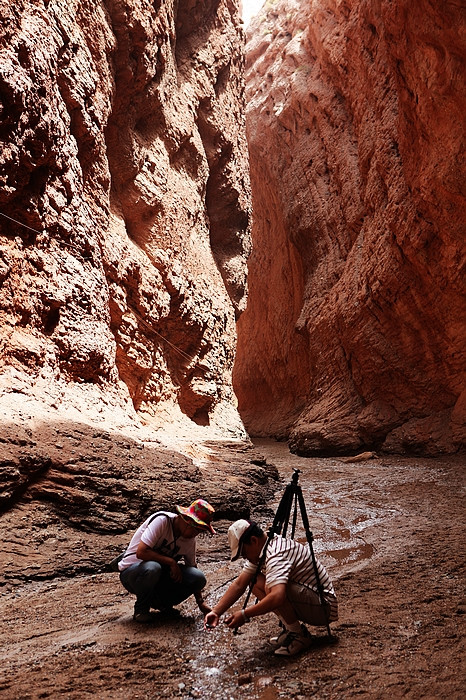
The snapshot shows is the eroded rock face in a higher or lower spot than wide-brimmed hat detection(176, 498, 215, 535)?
higher

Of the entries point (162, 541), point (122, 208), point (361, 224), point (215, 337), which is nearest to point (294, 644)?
point (162, 541)

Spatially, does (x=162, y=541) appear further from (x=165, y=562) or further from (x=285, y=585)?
(x=285, y=585)

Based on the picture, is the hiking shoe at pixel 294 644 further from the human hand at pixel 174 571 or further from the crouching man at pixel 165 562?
the human hand at pixel 174 571

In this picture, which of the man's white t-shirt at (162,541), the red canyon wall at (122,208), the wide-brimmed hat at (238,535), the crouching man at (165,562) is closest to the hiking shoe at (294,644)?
the wide-brimmed hat at (238,535)

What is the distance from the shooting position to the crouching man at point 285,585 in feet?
9.13

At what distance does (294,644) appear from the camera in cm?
279

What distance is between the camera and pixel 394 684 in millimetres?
2334

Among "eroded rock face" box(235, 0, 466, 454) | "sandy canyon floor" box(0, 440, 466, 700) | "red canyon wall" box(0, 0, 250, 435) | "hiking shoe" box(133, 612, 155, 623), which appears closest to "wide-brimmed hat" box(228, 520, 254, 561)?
"sandy canyon floor" box(0, 440, 466, 700)

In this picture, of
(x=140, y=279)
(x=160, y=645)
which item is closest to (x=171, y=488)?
(x=160, y=645)

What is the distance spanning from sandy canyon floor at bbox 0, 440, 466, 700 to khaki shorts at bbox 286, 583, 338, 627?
14 cm

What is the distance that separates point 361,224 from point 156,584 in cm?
1513

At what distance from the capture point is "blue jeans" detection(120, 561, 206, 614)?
3340 millimetres

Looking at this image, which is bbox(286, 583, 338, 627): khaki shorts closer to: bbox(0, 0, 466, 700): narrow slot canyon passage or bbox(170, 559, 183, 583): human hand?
bbox(0, 0, 466, 700): narrow slot canyon passage

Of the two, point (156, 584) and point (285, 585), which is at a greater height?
point (285, 585)
